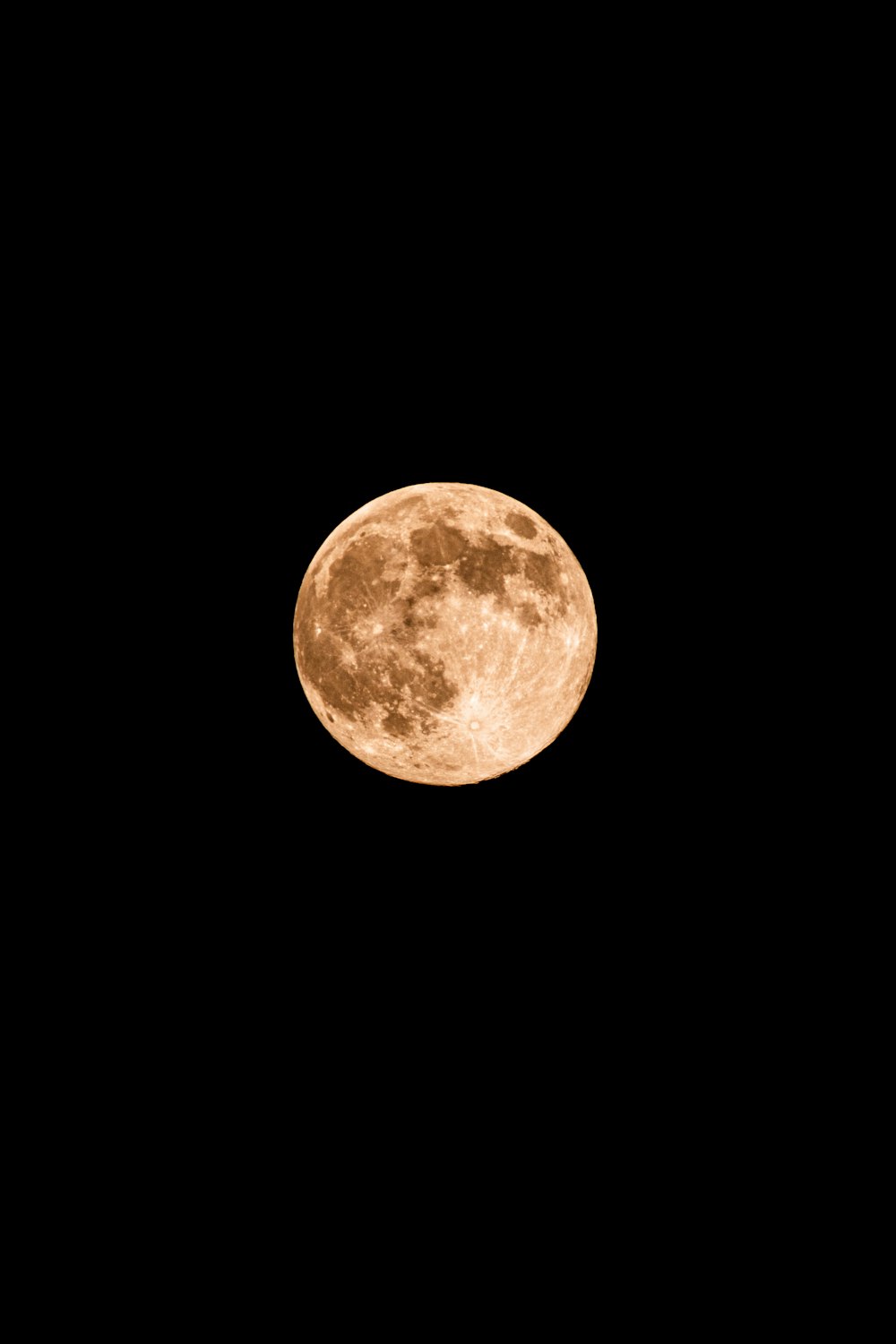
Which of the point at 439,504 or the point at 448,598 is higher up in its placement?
the point at 439,504

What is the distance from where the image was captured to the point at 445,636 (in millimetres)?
3158

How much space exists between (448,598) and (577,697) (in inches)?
36.6

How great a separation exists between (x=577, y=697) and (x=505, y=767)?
509mm

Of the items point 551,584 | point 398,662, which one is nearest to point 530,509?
point 551,584

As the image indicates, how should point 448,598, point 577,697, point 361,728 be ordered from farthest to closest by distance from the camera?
point 577,697, point 361,728, point 448,598

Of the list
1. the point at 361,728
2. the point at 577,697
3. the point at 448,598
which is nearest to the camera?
the point at 448,598

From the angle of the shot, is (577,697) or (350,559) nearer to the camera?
(350,559)

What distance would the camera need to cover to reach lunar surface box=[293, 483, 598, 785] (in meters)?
3.19

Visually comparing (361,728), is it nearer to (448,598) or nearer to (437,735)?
(437,735)

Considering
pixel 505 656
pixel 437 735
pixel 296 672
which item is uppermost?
pixel 296 672

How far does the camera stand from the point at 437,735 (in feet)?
10.8

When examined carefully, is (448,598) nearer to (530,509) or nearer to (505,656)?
(505,656)

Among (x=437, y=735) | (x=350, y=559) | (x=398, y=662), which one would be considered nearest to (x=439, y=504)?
(x=350, y=559)

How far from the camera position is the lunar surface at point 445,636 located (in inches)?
125
